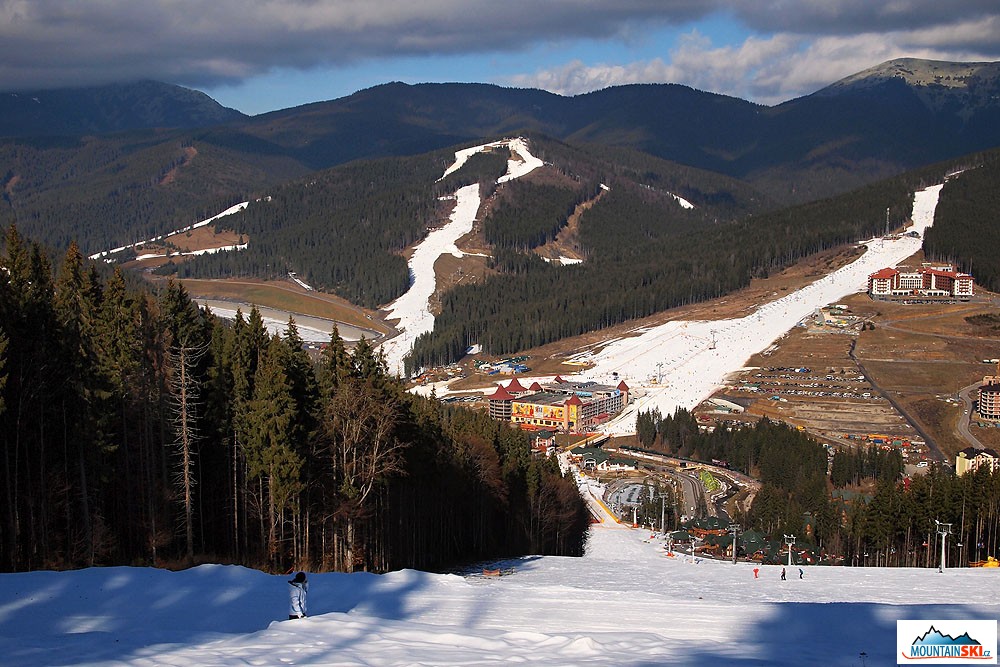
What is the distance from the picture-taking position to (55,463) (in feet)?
88.2

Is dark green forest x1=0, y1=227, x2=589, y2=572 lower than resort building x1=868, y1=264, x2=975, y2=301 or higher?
lower

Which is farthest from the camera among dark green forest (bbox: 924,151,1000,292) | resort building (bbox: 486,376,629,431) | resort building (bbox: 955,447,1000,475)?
dark green forest (bbox: 924,151,1000,292)

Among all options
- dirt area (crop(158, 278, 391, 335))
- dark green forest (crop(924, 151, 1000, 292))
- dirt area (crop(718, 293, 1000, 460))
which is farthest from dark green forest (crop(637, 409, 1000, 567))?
dirt area (crop(158, 278, 391, 335))

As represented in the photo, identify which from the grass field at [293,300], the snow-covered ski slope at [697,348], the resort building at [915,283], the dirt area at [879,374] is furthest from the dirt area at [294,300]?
the resort building at [915,283]

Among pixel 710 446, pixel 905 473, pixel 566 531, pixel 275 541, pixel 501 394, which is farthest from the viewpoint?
pixel 501 394

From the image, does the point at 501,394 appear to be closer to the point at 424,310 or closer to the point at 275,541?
the point at 424,310

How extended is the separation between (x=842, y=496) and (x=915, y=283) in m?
93.9

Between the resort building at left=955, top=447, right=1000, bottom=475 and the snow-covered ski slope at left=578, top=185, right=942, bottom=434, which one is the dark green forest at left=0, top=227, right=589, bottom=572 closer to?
the resort building at left=955, top=447, right=1000, bottom=475

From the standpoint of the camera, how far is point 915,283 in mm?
156125

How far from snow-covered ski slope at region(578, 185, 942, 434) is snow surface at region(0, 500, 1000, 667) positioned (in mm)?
88616

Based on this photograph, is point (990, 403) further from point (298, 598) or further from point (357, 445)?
point (298, 598)

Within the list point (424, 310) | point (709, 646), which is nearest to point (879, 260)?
point (424, 310)

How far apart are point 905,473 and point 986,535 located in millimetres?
29925
